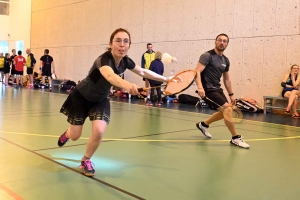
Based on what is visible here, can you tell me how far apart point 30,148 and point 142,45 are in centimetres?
1164

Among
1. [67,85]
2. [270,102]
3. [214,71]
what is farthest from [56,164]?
[67,85]

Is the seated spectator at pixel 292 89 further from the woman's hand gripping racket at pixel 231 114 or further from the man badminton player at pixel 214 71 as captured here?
the woman's hand gripping racket at pixel 231 114

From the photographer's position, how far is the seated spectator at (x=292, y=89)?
32.9 feet

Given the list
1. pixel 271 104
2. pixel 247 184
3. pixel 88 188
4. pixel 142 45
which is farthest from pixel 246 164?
pixel 142 45

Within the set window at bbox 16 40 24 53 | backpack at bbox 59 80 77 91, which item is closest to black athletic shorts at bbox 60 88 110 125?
backpack at bbox 59 80 77 91

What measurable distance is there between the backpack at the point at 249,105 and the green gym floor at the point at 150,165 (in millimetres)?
3856

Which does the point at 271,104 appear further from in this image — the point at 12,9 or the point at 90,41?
the point at 12,9

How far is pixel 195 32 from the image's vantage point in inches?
532

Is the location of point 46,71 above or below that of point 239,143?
above

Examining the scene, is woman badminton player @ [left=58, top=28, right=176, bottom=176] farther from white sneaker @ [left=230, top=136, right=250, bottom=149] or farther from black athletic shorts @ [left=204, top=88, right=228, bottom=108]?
white sneaker @ [left=230, top=136, right=250, bottom=149]

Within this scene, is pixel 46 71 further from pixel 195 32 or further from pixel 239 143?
pixel 239 143

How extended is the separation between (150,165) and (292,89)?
7.64 m

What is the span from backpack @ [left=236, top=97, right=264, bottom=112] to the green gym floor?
386 cm

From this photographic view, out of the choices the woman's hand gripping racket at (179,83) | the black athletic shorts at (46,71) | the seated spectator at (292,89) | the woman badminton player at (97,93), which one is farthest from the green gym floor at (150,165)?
the black athletic shorts at (46,71)
